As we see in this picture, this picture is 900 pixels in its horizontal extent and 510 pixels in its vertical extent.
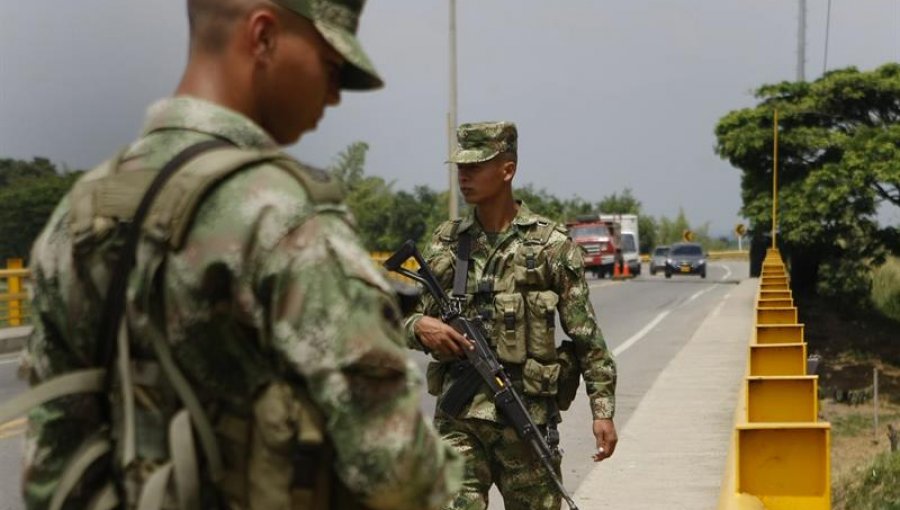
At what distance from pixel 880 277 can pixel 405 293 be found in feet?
92.7

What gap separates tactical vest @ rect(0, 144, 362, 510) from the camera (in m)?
1.92

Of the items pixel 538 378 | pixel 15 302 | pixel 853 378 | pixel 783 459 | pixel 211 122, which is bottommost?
pixel 853 378

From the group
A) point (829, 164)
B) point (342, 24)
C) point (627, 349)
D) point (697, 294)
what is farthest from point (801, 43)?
point (342, 24)

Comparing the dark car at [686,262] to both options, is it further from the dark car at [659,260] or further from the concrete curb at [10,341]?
the concrete curb at [10,341]

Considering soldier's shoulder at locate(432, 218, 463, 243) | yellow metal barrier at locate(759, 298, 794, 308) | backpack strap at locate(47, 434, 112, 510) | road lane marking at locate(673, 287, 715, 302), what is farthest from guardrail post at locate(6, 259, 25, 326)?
backpack strap at locate(47, 434, 112, 510)

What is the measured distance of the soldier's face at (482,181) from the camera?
4812 millimetres

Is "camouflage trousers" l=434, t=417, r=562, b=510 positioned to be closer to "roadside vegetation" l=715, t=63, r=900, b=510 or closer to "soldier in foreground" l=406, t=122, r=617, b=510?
"soldier in foreground" l=406, t=122, r=617, b=510

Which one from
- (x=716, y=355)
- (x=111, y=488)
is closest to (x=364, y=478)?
(x=111, y=488)

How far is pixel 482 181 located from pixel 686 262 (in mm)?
51703

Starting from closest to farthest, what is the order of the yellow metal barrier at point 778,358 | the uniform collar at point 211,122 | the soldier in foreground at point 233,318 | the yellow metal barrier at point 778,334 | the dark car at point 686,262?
the soldier in foreground at point 233,318
the uniform collar at point 211,122
the yellow metal barrier at point 778,358
the yellow metal barrier at point 778,334
the dark car at point 686,262

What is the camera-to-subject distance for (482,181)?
482 centimetres

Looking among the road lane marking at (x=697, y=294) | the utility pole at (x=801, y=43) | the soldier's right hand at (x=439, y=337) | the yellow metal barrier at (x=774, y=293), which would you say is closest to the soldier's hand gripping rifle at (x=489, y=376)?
the soldier's right hand at (x=439, y=337)

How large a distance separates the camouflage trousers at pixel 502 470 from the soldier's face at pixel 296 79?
2627 mm

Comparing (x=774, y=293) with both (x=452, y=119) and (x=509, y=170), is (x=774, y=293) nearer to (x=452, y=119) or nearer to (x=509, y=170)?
(x=509, y=170)
